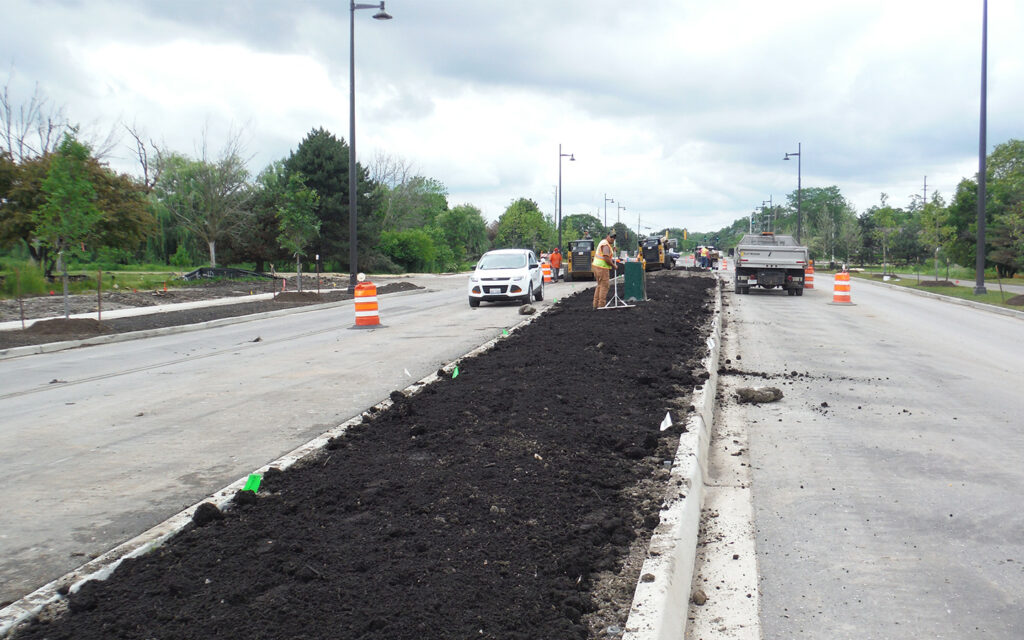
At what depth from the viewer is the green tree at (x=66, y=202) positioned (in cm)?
1744

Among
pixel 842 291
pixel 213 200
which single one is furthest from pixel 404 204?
pixel 842 291

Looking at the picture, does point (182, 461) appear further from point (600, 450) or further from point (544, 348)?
point (544, 348)

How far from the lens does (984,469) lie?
5863 mm

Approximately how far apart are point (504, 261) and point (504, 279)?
4.46 feet

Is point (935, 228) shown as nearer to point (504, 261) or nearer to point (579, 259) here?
point (579, 259)

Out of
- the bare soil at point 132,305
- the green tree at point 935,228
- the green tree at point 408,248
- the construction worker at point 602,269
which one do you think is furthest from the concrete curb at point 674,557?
the green tree at point 408,248

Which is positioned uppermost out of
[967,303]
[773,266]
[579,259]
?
[579,259]

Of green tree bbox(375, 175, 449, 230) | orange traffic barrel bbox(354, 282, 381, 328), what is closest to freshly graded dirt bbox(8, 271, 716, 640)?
orange traffic barrel bbox(354, 282, 381, 328)

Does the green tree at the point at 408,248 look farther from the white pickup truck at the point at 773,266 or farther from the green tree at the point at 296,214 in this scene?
the white pickup truck at the point at 773,266

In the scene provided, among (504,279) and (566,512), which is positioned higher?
(504,279)

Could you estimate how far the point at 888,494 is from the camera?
5.30m

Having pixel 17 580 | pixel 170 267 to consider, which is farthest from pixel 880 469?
pixel 170 267

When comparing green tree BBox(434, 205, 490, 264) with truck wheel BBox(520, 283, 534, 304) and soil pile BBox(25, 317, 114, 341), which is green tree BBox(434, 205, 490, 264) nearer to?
truck wheel BBox(520, 283, 534, 304)

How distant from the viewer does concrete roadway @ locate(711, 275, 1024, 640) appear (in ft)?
11.9
